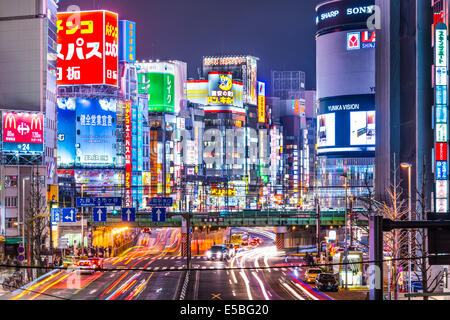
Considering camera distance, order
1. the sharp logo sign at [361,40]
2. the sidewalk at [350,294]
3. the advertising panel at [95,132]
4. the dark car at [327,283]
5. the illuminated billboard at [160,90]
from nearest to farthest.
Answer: the sidewalk at [350,294]
the dark car at [327,283]
the advertising panel at [95,132]
the sharp logo sign at [361,40]
the illuminated billboard at [160,90]

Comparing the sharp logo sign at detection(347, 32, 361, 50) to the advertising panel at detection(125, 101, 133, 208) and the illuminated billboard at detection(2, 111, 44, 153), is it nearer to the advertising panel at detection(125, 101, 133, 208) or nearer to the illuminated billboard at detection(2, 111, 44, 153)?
the advertising panel at detection(125, 101, 133, 208)

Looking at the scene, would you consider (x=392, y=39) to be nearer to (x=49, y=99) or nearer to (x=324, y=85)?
(x=49, y=99)

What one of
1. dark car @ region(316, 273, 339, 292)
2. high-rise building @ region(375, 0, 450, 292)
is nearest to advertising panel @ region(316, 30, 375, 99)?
high-rise building @ region(375, 0, 450, 292)

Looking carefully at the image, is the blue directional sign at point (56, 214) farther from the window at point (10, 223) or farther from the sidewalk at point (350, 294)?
the sidewalk at point (350, 294)

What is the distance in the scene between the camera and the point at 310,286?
5088 centimetres

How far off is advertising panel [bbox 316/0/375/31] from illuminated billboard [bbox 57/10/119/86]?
123 ft

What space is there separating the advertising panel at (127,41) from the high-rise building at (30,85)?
44645 mm

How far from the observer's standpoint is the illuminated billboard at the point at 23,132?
72.9 meters

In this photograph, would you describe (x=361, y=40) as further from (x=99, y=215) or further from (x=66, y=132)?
(x=99, y=215)

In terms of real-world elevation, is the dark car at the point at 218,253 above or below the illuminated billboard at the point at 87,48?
below

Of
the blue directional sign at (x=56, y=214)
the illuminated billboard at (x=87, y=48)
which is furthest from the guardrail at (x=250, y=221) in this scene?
the illuminated billboard at (x=87, y=48)

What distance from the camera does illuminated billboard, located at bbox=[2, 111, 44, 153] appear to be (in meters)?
72.9

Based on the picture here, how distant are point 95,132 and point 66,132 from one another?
17.5 feet
